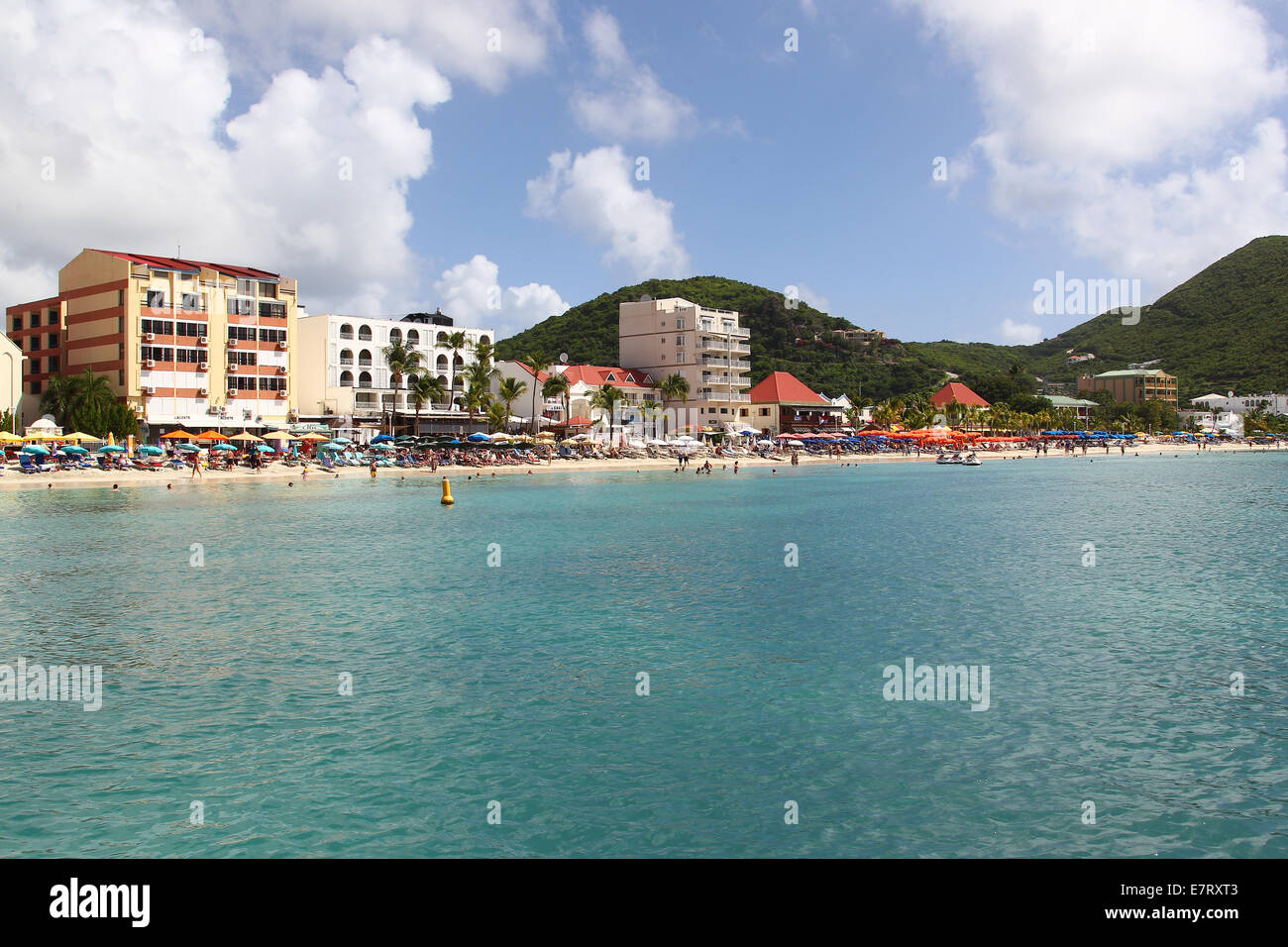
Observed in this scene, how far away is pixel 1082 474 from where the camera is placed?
7800cm

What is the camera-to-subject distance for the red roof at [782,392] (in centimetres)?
12562

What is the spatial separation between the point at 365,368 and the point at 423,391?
7.69 meters

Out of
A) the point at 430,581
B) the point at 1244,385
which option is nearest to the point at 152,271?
the point at 430,581

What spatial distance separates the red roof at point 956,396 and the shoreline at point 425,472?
92.0 feet

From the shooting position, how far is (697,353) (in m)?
123

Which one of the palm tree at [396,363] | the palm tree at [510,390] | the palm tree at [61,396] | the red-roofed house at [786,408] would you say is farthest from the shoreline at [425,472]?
the red-roofed house at [786,408]

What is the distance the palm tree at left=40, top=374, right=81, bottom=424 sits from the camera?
6700 centimetres

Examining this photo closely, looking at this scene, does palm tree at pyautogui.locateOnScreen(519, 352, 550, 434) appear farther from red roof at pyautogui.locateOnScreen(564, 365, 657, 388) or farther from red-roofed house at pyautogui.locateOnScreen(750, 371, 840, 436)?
red-roofed house at pyautogui.locateOnScreen(750, 371, 840, 436)

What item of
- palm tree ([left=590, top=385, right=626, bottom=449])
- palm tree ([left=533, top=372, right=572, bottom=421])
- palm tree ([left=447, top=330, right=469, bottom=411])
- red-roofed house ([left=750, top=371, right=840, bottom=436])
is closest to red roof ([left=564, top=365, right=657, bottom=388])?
palm tree ([left=590, top=385, right=626, bottom=449])

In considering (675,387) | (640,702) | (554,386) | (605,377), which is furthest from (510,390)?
(640,702)

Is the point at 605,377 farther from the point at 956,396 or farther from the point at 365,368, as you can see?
the point at 956,396

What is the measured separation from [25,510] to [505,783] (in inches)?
1626
